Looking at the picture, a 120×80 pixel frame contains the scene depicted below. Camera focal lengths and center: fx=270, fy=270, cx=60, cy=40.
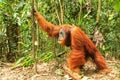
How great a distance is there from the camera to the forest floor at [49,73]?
151 inches

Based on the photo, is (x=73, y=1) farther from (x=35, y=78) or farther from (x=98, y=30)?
(x=35, y=78)

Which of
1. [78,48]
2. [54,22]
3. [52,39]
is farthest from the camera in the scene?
[54,22]

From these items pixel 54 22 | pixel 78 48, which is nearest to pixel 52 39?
pixel 54 22

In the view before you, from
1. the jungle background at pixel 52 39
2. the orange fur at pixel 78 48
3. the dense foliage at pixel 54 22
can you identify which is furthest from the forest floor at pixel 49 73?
the dense foliage at pixel 54 22

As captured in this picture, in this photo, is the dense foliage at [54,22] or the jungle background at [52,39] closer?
the jungle background at [52,39]

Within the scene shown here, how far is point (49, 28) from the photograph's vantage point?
14.1ft

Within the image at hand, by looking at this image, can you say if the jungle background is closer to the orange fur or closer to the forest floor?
the forest floor

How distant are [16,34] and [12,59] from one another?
50cm

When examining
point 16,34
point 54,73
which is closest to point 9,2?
point 16,34

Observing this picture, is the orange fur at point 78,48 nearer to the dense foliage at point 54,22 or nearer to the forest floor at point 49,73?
the forest floor at point 49,73

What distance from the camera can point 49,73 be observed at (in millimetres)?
3971

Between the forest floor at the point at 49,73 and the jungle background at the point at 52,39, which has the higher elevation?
the jungle background at the point at 52,39

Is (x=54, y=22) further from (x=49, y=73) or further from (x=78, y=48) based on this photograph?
(x=49, y=73)

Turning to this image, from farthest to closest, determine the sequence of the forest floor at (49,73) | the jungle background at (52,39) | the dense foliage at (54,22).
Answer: the dense foliage at (54,22) < the jungle background at (52,39) < the forest floor at (49,73)
